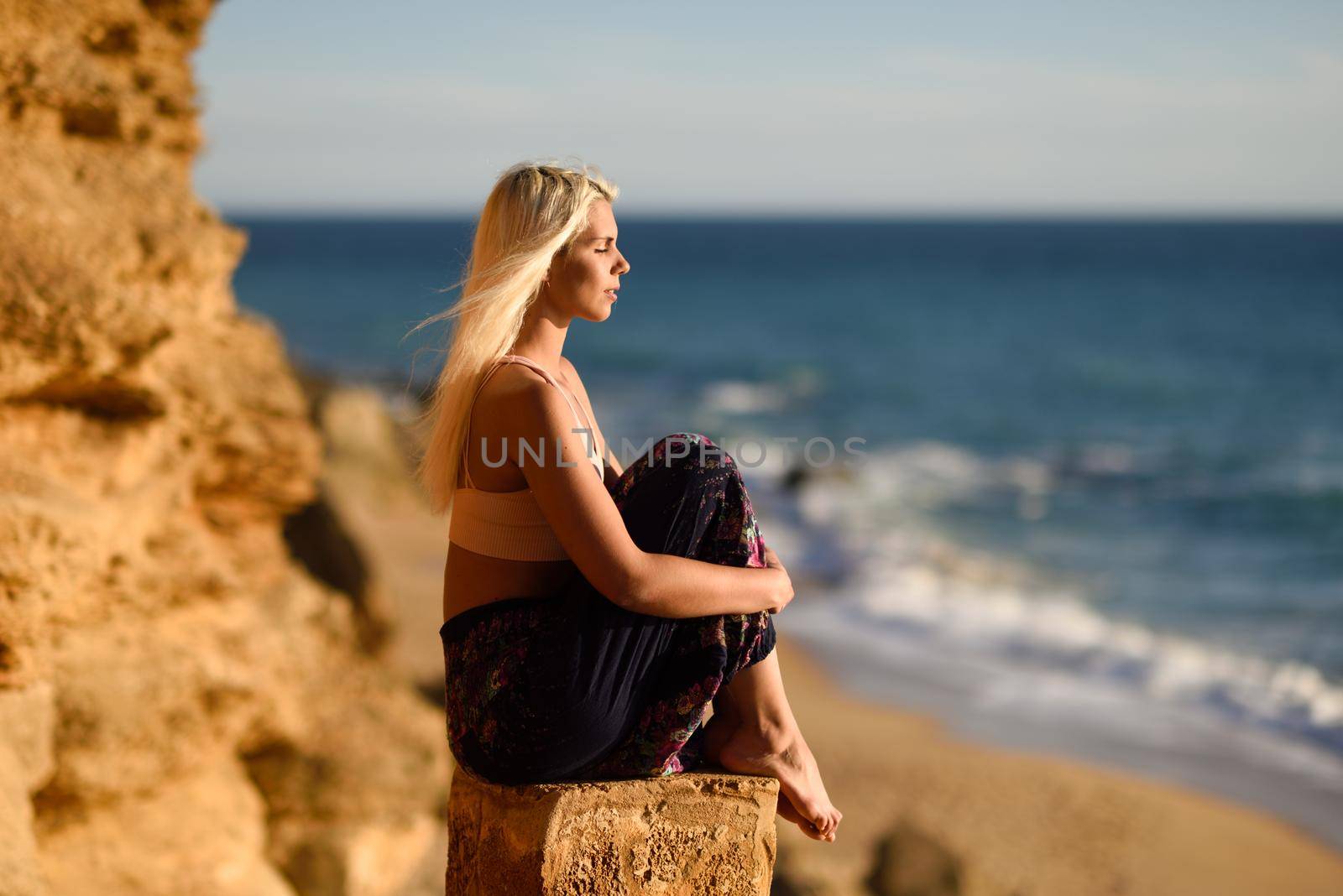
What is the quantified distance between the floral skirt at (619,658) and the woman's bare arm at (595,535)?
63 millimetres

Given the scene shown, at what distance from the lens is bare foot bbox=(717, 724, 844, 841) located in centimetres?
270

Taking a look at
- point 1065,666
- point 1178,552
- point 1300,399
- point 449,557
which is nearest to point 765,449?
→ point 1178,552

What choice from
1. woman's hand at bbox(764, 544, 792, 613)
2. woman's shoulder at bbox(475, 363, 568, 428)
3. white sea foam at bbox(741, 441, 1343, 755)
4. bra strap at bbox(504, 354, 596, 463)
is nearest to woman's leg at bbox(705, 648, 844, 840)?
woman's hand at bbox(764, 544, 792, 613)

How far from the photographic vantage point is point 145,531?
395 centimetres

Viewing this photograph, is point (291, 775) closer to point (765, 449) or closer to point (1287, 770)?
point (1287, 770)

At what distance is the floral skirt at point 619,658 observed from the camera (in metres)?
2.53

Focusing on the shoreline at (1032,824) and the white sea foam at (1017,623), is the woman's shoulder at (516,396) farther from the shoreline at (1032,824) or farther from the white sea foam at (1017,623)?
the white sea foam at (1017,623)

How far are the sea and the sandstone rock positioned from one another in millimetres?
1186

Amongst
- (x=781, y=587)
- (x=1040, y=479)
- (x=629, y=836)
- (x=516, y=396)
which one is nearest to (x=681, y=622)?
(x=781, y=587)

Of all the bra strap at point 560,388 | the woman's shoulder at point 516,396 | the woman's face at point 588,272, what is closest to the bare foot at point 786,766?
the bra strap at point 560,388

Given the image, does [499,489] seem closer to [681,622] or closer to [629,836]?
[681,622]

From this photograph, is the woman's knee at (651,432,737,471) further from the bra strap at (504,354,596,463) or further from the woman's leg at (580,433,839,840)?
the bra strap at (504,354,596,463)

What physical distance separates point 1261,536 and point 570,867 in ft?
49.1

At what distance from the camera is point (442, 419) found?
2.76 metres
